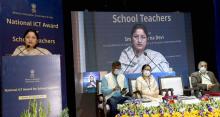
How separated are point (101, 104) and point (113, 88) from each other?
423 millimetres

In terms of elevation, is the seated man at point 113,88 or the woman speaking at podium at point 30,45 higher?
the woman speaking at podium at point 30,45

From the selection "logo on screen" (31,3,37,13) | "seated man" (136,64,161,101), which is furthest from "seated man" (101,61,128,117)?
"logo on screen" (31,3,37,13)

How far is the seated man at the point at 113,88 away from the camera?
18.7 ft

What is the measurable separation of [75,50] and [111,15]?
1038 millimetres

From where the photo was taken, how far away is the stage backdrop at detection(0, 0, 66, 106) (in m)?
5.15

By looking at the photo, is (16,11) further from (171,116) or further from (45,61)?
(171,116)

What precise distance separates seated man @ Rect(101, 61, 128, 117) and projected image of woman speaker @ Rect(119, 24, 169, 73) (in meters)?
1.13

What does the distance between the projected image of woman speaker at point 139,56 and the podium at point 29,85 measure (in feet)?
9.84

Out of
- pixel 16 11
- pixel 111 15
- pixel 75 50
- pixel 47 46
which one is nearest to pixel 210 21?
pixel 111 15

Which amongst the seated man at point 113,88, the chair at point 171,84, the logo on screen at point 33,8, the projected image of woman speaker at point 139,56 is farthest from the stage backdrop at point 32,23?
the chair at point 171,84

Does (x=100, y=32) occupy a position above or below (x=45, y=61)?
above

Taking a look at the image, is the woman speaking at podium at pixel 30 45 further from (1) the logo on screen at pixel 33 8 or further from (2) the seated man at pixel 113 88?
(2) the seated man at pixel 113 88

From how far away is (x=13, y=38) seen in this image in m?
5.29

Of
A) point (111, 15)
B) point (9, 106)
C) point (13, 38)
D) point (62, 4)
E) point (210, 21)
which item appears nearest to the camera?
point (9, 106)
